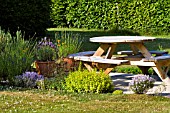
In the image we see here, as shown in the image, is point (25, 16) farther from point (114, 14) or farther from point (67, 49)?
point (114, 14)

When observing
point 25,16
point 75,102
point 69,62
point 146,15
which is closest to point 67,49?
point 69,62

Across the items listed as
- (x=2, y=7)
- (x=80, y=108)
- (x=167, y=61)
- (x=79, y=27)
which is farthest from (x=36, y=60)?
(x=79, y=27)

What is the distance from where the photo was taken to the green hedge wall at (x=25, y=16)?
1462cm

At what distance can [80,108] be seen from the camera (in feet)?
21.8

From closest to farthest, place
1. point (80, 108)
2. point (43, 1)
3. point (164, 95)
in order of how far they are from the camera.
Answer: point (80, 108), point (164, 95), point (43, 1)

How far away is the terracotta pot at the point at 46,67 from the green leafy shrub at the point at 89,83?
4.27 ft

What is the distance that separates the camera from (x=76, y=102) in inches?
280

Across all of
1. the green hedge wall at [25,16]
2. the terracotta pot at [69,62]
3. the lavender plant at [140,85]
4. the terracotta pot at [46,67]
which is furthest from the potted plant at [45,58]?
the green hedge wall at [25,16]

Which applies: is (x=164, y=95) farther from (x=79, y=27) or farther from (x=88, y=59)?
(x=79, y=27)

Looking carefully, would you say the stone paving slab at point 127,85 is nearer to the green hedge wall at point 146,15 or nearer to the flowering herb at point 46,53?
the flowering herb at point 46,53

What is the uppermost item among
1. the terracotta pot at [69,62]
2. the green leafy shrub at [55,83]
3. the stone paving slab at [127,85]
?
the terracotta pot at [69,62]

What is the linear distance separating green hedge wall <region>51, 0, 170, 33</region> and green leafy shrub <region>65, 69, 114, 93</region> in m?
12.5

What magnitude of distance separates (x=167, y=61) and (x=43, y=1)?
22.2 feet

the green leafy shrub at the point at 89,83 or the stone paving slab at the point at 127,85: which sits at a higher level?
the green leafy shrub at the point at 89,83
